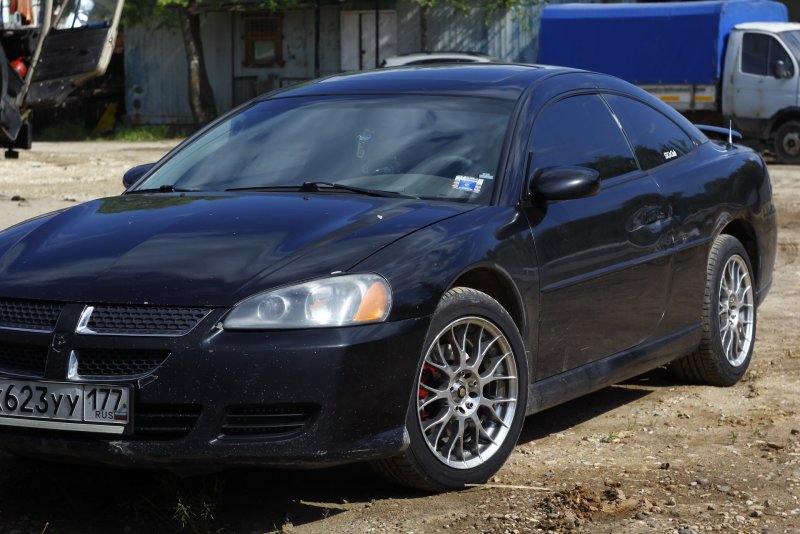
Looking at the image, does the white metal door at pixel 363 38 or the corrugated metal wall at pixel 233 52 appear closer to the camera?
the corrugated metal wall at pixel 233 52

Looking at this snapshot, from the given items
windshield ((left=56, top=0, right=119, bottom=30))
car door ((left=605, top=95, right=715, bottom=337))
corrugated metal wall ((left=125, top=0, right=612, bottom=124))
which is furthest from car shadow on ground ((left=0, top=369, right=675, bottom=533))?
corrugated metal wall ((left=125, top=0, right=612, bottom=124))

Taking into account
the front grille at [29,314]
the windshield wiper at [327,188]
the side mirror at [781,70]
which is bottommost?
the side mirror at [781,70]

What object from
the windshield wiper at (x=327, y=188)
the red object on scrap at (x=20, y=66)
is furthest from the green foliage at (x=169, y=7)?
the windshield wiper at (x=327, y=188)

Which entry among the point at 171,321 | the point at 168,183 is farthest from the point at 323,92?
the point at 171,321

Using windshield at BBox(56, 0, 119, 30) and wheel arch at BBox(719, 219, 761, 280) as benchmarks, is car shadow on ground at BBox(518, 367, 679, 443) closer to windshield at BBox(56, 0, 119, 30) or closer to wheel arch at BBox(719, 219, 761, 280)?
wheel arch at BBox(719, 219, 761, 280)

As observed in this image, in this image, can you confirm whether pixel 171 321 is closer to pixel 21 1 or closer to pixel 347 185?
pixel 347 185

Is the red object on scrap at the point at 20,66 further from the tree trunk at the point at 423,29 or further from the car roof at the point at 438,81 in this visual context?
the tree trunk at the point at 423,29

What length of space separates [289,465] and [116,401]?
556mm

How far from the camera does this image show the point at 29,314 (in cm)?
430

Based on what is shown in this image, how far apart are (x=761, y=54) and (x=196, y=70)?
14858mm

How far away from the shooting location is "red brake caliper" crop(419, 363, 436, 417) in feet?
15.0

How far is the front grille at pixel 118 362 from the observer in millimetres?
4098

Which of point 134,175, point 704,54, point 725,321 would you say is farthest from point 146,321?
point 704,54

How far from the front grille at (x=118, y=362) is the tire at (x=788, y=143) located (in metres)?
19.3
